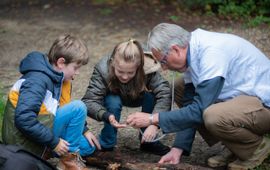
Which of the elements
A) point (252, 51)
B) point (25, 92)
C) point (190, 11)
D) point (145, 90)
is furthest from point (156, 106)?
point (190, 11)

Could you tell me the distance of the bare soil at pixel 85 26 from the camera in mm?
7344

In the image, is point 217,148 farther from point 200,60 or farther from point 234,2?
point 234,2

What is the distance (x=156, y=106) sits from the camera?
409cm

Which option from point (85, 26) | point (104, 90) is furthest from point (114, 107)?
point (85, 26)

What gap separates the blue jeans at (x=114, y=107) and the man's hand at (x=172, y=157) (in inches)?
17.4

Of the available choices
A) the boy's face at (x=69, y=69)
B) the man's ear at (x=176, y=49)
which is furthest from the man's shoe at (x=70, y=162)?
the man's ear at (x=176, y=49)

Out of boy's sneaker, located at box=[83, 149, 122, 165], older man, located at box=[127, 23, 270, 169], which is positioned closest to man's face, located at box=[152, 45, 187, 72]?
older man, located at box=[127, 23, 270, 169]

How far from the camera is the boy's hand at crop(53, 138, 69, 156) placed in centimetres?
362

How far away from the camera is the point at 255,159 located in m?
3.91

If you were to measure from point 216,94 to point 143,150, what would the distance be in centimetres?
104

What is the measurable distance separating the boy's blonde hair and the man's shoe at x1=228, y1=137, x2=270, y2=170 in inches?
50.4

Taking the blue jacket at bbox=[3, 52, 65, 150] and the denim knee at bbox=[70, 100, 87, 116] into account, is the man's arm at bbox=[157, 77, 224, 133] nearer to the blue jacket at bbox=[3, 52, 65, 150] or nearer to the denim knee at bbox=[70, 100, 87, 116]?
the denim knee at bbox=[70, 100, 87, 116]

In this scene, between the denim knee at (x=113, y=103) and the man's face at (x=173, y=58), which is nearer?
the man's face at (x=173, y=58)

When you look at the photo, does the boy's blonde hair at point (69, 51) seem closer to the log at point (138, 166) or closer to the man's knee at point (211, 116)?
the log at point (138, 166)
